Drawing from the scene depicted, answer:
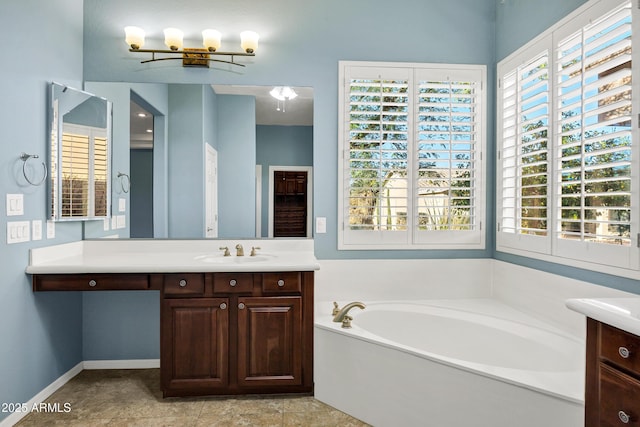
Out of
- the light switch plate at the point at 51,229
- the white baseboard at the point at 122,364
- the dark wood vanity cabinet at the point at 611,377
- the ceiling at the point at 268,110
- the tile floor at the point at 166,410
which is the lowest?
the tile floor at the point at 166,410

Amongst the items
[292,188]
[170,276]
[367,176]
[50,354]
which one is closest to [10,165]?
[170,276]

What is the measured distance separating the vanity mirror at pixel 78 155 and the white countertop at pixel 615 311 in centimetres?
279

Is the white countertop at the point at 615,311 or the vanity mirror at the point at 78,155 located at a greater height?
the vanity mirror at the point at 78,155

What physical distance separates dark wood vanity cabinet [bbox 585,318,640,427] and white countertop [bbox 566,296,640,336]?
1.5 inches

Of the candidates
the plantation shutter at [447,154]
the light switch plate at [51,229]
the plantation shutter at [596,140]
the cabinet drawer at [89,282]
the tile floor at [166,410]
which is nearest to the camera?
the plantation shutter at [596,140]

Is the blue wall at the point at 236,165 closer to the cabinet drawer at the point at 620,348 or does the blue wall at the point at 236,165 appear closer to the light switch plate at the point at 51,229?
the light switch plate at the point at 51,229

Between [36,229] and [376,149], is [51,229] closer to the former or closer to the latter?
[36,229]

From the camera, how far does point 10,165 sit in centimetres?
210

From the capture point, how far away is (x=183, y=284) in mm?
2328

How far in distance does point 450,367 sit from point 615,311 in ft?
2.52

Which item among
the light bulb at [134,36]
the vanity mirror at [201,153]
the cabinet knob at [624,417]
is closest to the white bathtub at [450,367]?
the cabinet knob at [624,417]

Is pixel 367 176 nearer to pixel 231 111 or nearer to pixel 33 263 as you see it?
pixel 231 111

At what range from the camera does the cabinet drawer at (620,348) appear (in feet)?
3.92

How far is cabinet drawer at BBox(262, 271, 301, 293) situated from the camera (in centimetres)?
236
